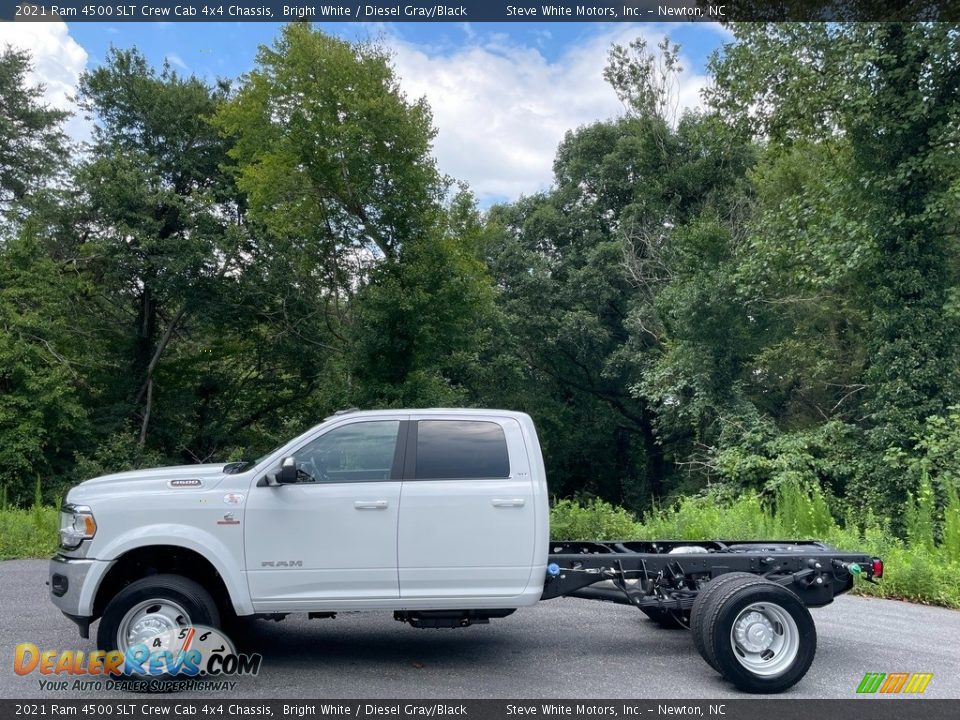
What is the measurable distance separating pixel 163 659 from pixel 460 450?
104 inches

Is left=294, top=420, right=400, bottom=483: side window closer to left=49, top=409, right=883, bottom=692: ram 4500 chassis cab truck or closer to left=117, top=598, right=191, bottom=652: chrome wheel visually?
left=49, top=409, right=883, bottom=692: ram 4500 chassis cab truck

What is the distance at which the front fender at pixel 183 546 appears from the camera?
582 centimetres

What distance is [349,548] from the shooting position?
5930mm

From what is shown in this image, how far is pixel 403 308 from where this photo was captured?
85.9 feet

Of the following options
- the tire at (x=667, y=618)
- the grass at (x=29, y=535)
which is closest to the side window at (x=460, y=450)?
the tire at (x=667, y=618)

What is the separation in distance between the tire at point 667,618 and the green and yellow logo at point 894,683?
154cm

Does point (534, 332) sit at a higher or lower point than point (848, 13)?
lower

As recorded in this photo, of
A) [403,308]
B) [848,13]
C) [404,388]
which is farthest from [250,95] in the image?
[848,13]

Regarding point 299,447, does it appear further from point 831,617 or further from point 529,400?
point 529,400

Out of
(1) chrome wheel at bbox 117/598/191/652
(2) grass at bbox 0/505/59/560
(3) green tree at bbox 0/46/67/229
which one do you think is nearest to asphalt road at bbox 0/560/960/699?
(1) chrome wheel at bbox 117/598/191/652

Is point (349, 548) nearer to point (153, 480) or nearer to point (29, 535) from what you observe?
point (153, 480)

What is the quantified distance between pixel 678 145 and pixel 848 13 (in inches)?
462

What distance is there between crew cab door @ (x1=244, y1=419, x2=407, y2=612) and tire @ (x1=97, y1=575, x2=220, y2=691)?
0.39 meters

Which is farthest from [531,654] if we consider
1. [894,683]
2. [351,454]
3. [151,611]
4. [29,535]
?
[29,535]
